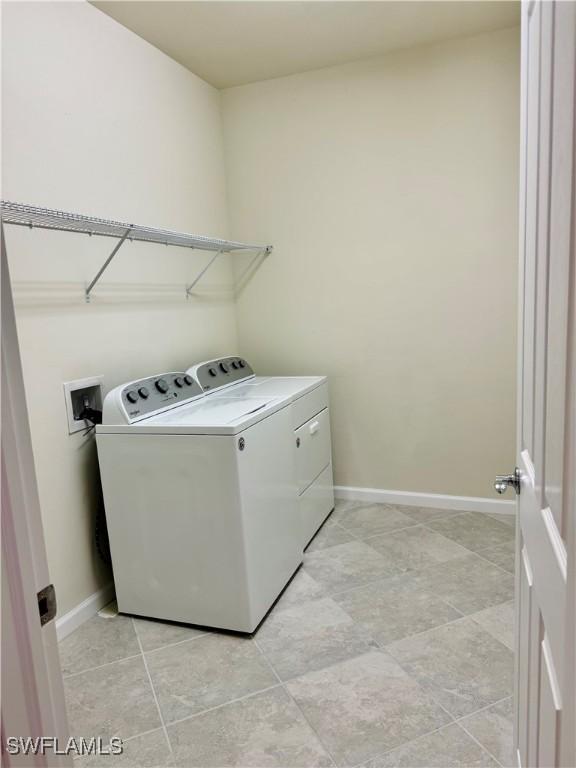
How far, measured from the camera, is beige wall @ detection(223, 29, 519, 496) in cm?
280

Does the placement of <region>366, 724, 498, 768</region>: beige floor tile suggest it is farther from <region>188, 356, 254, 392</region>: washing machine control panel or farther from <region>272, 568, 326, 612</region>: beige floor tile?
<region>188, 356, 254, 392</region>: washing machine control panel

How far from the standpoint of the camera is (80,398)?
86.6 inches

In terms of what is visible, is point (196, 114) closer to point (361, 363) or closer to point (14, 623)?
point (361, 363)

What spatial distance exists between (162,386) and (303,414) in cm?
74

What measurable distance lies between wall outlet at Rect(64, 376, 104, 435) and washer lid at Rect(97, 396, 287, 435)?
0.42ft

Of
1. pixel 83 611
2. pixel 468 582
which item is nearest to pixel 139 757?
pixel 83 611

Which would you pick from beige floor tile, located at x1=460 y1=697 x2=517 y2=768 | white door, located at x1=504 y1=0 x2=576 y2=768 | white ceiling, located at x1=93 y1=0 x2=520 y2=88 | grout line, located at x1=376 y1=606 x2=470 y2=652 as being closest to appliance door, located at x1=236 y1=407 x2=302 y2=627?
grout line, located at x1=376 y1=606 x2=470 y2=652

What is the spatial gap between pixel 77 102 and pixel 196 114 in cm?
98

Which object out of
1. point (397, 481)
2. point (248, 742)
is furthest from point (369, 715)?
point (397, 481)

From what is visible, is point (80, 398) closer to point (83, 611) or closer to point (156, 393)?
point (156, 393)

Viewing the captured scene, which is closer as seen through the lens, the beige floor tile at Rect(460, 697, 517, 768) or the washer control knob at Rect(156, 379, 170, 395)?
the beige floor tile at Rect(460, 697, 517, 768)

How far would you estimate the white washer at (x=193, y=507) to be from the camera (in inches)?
78.0

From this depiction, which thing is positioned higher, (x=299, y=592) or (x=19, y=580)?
(x=19, y=580)

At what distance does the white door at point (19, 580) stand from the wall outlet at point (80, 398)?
149 cm
